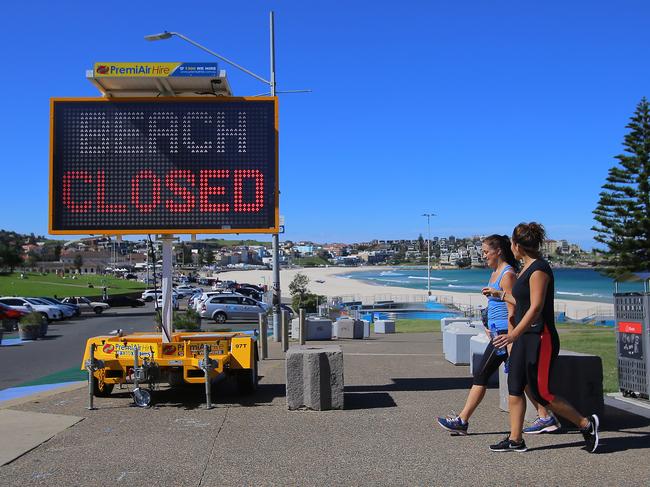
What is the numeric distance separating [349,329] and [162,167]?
1351cm

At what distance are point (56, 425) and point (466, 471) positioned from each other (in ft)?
14.2

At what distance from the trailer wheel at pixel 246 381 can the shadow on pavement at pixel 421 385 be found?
4.07ft

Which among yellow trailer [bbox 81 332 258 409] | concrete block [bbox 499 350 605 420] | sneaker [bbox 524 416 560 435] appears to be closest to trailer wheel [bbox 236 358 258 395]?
yellow trailer [bbox 81 332 258 409]

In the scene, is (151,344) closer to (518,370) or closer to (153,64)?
(153,64)

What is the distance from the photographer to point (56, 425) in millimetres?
7445

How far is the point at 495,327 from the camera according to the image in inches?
260

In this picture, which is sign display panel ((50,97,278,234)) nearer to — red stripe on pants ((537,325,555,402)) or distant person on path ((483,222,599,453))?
distant person on path ((483,222,599,453))

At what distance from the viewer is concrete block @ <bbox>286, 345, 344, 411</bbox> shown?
311 inches

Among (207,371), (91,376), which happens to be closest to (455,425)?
(207,371)

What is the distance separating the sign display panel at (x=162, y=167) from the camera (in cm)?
911

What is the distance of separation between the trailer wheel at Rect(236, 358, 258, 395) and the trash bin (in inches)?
173

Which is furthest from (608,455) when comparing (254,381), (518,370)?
(254,381)

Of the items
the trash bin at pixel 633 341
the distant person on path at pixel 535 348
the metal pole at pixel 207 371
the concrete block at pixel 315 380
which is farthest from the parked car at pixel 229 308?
the distant person on path at pixel 535 348

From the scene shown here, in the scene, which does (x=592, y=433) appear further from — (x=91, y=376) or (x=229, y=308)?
(x=229, y=308)
